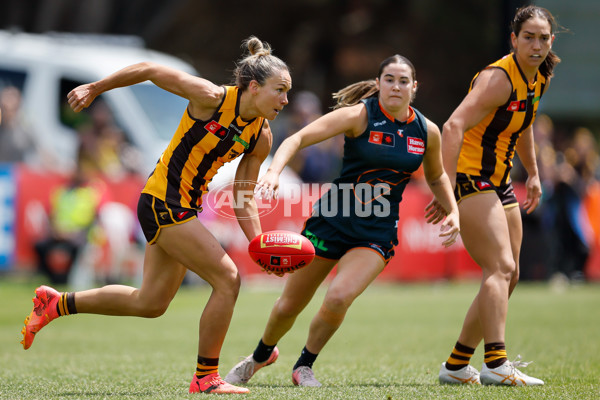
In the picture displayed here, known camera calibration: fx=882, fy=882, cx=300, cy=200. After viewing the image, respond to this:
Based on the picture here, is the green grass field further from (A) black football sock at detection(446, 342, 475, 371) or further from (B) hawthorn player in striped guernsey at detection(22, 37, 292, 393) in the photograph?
(B) hawthorn player in striped guernsey at detection(22, 37, 292, 393)

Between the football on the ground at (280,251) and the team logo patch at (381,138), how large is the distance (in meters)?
0.92

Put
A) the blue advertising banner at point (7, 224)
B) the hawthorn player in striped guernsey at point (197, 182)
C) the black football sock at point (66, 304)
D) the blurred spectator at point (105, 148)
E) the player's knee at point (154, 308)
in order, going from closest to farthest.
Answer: the hawthorn player in striped guernsey at point (197, 182)
the player's knee at point (154, 308)
the black football sock at point (66, 304)
the blue advertising banner at point (7, 224)
the blurred spectator at point (105, 148)

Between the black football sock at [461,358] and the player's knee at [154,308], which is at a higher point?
the player's knee at [154,308]

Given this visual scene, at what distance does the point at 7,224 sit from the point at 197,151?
8319 mm

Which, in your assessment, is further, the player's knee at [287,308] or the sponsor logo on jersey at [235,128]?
the player's knee at [287,308]

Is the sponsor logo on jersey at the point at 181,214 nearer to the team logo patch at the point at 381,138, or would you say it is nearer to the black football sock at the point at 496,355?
the team logo patch at the point at 381,138

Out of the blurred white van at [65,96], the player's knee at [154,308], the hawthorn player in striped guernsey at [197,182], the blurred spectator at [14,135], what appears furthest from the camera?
the blurred white van at [65,96]

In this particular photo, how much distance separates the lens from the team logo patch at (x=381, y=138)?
605cm

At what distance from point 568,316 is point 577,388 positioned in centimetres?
532

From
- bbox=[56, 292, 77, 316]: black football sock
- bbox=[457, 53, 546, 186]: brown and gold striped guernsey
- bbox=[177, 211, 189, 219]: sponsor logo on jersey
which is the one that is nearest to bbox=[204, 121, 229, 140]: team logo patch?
bbox=[177, 211, 189, 219]: sponsor logo on jersey

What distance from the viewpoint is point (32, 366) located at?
7035mm

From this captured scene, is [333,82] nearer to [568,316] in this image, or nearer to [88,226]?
[88,226]

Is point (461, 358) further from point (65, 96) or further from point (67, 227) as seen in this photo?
point (65, 96)

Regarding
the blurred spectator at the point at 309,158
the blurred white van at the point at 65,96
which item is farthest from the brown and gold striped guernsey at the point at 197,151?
the blurred spectator at the point at 309,158
